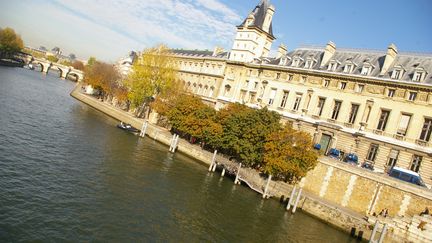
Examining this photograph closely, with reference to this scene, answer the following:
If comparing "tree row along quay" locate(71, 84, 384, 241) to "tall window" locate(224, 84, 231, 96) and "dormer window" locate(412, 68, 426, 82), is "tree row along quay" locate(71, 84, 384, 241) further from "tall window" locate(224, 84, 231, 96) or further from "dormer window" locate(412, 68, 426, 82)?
"dormer window" locate(412, 68, 426, 82)

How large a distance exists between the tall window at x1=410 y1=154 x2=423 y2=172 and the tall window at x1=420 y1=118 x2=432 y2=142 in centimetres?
243

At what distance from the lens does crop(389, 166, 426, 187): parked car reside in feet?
128

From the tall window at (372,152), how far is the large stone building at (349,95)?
0.12 metres

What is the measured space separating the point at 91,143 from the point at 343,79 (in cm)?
3752

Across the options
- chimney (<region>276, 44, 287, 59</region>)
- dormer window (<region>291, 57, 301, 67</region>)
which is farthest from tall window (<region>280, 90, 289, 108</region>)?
chimney (<region>276, 44, 287, 59</region>)

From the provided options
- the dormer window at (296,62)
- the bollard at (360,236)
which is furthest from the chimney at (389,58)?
the bollard at (360,236)

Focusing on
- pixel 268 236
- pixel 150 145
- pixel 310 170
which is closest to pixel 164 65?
pixel 150 145

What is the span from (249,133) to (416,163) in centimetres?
2109

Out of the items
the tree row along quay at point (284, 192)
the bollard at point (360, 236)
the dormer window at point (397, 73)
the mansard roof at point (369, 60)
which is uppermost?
the mansard roof at point (369, 60)

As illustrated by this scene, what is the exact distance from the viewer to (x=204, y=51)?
97.6 metres

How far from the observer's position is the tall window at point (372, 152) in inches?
1838

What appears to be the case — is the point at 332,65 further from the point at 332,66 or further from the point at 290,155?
the point at 290,155

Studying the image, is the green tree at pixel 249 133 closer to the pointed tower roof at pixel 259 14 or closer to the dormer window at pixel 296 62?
the dormer window at pixel 296 62

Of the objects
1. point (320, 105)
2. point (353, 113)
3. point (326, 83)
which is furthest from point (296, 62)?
point (353, 113)
